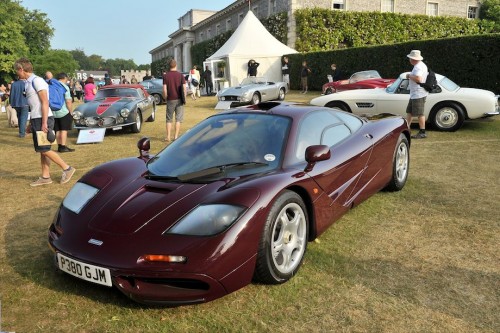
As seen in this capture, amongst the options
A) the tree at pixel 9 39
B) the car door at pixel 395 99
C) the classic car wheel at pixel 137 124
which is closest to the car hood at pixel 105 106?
the classic car wheel at pixel 137 124

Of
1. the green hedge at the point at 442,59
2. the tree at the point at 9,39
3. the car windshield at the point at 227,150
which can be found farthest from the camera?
the tree at the point at 9,39

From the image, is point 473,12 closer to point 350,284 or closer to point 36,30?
point 350,284

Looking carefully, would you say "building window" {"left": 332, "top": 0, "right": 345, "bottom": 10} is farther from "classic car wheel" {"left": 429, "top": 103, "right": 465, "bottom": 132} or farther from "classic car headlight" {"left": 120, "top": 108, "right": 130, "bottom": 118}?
"classic car headlight" {"left": 120, "top": 108, "right": 130, "bottom": 118}

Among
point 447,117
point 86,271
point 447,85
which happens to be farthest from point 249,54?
point 86,271

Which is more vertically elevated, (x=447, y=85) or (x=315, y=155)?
A: (x=447, y=85)

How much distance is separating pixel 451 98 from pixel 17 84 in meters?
10.7

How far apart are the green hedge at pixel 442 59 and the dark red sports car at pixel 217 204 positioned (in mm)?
12998

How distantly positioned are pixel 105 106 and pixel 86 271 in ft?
30.0

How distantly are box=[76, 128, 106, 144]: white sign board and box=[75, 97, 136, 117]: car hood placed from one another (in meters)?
0.76

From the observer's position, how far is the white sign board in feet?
32.2

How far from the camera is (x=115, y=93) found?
12.1 m

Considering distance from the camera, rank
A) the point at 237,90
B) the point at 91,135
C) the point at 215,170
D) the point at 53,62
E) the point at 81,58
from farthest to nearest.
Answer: the point at 81,58
the point at 53,62
the point at 237,90
the point at 91,135
the point at 215,170

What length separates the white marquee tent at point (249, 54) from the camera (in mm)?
24688

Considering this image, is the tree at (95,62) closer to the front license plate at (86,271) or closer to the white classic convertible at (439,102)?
the white classic convertible at (439,102)
